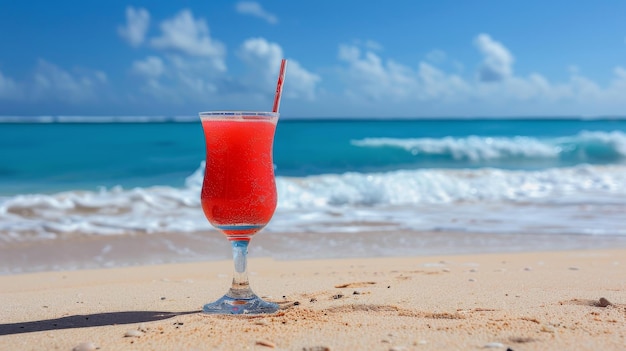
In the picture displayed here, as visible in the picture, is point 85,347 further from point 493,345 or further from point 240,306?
point 493,345

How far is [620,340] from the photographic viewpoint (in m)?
2.41

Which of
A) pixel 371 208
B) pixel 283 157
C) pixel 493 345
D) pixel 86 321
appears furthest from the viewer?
pixel 283 157

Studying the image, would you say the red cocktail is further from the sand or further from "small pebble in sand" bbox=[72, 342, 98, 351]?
"small pebble in sand" bbox=[72, 342, 98, 351]

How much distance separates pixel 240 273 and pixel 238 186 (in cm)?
37

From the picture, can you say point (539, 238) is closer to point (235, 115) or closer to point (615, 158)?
point (235, 115)

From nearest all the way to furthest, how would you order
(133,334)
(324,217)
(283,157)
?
1. (133,334)
2. (324,217)
3. (283,157)

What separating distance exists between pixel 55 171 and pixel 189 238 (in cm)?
1256

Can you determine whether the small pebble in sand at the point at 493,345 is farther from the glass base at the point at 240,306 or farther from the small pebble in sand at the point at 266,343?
the glass base at the point at 240,306

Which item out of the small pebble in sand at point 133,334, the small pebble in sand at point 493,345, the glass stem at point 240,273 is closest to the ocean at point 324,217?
the glass stem at point 240,273

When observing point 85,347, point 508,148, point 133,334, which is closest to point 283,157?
point 508,148

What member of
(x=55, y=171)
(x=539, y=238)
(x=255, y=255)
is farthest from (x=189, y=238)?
(x=55, y=171)

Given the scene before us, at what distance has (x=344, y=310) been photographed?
2.90 metres

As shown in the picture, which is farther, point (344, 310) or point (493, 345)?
point (344, 310)

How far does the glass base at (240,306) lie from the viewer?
2.94m
